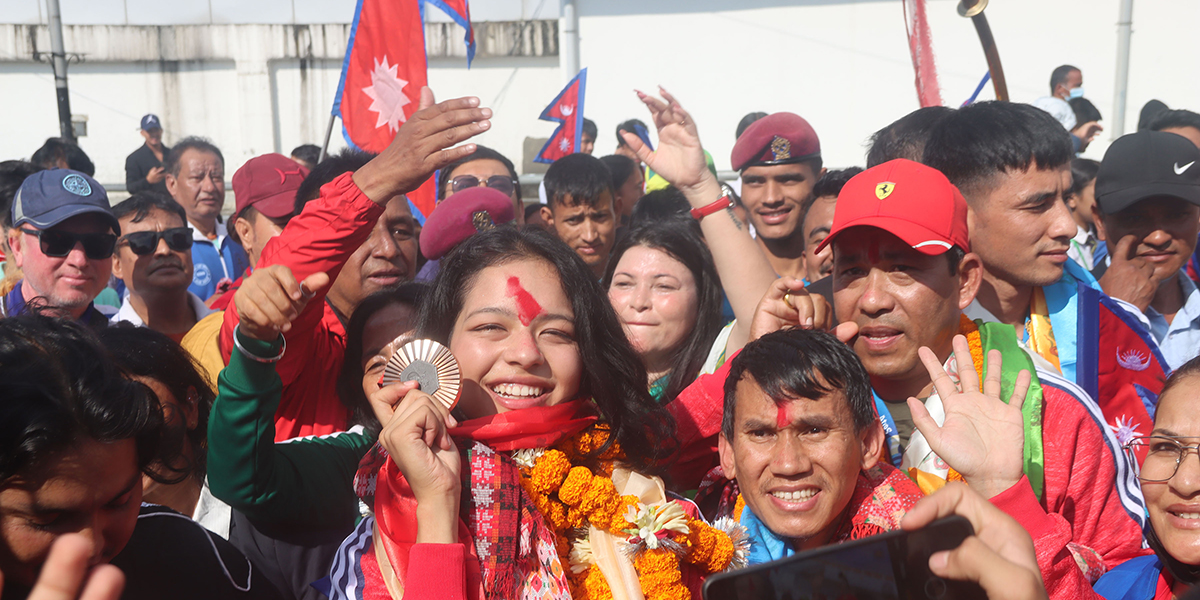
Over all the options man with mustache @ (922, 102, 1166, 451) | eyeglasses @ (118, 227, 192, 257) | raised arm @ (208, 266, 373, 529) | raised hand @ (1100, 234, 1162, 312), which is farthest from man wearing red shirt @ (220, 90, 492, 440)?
raised hand @ (1100, 234, 1162, 312)

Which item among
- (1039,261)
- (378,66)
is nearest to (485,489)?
(1039,261)

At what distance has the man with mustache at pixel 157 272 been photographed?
14.2ft

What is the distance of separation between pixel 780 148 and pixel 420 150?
108 inches

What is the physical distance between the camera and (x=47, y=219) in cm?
356

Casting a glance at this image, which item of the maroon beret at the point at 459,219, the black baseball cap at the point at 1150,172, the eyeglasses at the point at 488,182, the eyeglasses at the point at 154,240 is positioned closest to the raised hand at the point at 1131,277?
the black baseball cap at the point at 1150,172

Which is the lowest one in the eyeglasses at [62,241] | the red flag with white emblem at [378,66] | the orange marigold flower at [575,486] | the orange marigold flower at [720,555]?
the orange marigold flower at [720,555]

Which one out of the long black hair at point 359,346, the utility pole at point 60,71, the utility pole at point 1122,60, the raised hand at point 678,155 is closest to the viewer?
the long black hair at point 359,346

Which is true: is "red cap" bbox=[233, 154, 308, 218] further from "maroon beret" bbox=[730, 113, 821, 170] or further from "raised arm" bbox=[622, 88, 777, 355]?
"maroon beret" bbox=[730, 113, 821, 170]

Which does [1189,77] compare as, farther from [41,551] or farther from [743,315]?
[41,551]

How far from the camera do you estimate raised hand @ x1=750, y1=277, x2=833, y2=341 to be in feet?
8.73

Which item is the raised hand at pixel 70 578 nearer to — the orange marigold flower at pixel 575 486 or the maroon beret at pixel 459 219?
the orange marigold flower at pixel 575 486

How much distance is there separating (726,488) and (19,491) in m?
1.76

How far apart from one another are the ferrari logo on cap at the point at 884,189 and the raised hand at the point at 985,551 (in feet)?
3.73

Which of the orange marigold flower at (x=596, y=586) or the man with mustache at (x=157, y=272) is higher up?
the man with mustache at (x=157, y=272)
